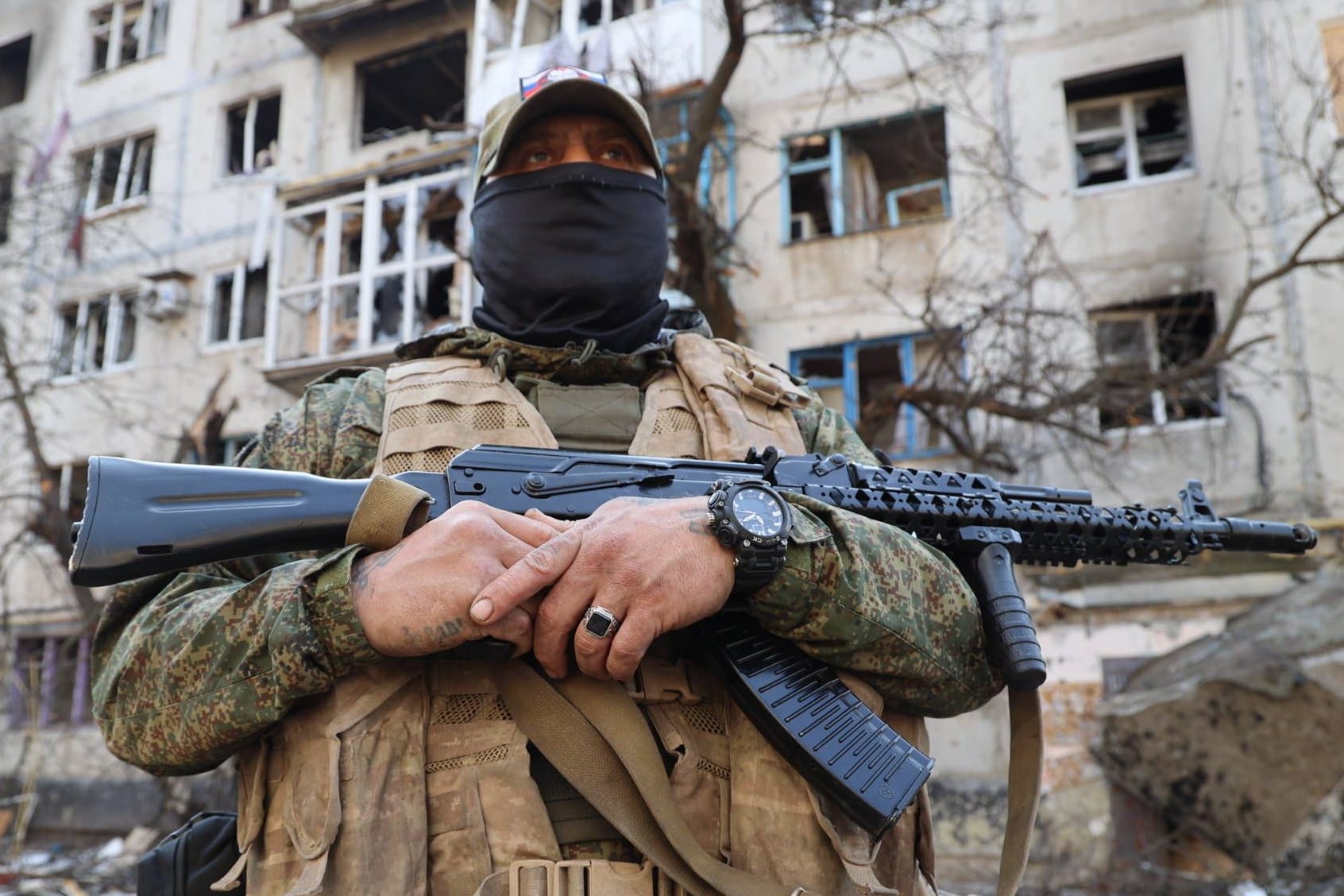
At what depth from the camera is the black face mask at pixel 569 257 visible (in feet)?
7.84

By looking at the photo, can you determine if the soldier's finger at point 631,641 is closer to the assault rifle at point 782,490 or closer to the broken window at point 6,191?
the assault rifle at point 782,490

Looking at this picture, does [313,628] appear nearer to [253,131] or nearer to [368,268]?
[368,268]

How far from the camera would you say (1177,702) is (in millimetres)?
8406

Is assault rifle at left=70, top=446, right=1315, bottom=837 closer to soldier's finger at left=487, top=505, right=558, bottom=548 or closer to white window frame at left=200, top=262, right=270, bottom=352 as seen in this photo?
soldier's finger at left=487, top=505, right=558, bottom=548

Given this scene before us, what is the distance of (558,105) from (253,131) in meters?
16.4

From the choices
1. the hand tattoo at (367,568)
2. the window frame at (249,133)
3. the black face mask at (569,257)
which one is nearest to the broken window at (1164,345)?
the black face mask at (569,257)

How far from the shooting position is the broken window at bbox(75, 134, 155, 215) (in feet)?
58.1

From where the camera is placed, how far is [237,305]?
52.6 feet

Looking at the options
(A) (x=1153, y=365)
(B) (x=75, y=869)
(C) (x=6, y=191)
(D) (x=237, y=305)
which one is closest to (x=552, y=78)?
(A) (x=1153, y=365)

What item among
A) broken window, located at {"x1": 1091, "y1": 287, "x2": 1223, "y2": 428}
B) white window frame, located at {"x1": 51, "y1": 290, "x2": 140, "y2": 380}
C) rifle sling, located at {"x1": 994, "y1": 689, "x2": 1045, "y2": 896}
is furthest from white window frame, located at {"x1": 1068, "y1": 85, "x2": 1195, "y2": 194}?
white window frame, located at {"x1": 51, "y1": 290, "x2": 140, "y2": 380}

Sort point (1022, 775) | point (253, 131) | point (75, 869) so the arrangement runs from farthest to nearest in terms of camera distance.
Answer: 1. point (253, 131)
2. point (75, 869)
3. point (1022, 775)

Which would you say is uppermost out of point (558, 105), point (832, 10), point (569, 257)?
point (832, 10)

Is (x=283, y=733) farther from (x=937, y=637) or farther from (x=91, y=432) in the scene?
(x=91, y=432)

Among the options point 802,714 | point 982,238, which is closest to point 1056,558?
point 802,714
